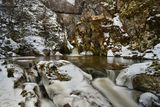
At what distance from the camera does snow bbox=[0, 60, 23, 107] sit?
11.5 ft

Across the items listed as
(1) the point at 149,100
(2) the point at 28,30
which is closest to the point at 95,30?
(2) the point at 28,30

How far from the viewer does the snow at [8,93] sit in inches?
138

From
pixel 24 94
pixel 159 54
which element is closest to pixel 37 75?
pixel 24 94

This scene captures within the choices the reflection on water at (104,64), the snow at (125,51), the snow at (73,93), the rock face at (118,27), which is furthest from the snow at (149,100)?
the snow at (125,51)

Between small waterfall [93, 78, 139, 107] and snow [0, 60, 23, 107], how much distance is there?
4122 mm

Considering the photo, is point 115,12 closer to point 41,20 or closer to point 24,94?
point 41,20

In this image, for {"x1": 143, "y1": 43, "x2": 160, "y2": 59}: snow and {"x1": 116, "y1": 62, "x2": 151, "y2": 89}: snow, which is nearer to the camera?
{"x1": 116, "y1": 62, "x2": 151, "y2": 89}: snow

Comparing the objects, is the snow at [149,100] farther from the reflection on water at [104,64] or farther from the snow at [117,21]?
the snow at [117,21]

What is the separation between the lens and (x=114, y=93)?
5273mm

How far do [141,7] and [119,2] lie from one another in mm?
6434

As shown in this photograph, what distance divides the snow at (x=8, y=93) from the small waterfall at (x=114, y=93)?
412 centimetres

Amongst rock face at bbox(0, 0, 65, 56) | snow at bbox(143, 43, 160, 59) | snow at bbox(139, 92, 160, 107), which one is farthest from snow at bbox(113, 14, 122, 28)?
snow at bbox(139, 92, 160, 107)

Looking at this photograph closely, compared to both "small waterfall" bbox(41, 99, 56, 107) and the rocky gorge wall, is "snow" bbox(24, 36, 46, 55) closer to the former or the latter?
the rocky gorge wall

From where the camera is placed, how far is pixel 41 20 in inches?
956
